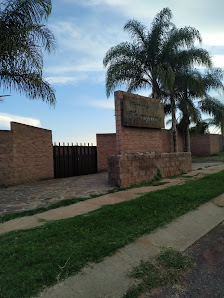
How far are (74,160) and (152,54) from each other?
312 inches

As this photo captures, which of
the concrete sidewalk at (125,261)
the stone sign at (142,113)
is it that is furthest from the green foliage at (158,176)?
the concrete sidewalk at (125,261)

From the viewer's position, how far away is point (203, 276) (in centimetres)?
249

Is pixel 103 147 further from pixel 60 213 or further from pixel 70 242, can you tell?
pixel 70 242

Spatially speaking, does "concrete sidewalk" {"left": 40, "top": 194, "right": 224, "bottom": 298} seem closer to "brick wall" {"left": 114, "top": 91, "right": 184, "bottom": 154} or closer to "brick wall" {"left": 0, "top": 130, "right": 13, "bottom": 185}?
"brick wall" {"left": 114, "top": 91, "right": 184, "bottom": 154}

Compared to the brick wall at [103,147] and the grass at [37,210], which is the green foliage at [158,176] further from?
the brick wall at [103,147]

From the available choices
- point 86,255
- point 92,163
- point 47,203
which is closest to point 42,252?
point 86,255

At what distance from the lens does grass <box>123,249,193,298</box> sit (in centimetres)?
224

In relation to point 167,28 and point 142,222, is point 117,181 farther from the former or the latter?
point 167,28

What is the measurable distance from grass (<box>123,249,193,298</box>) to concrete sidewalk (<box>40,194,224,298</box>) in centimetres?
9

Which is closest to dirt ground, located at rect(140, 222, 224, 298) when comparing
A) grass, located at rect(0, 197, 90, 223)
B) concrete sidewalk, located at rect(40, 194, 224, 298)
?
concrete sidewalk, located at rect(40, 194, 224, 298)

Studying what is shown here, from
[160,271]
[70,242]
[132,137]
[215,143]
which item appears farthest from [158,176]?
[215,143]

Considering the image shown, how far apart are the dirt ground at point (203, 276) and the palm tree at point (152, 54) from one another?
10.9 meters

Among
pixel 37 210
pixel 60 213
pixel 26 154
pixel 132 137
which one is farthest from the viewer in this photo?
pixel 26 154

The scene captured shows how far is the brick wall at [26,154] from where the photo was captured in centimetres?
826
